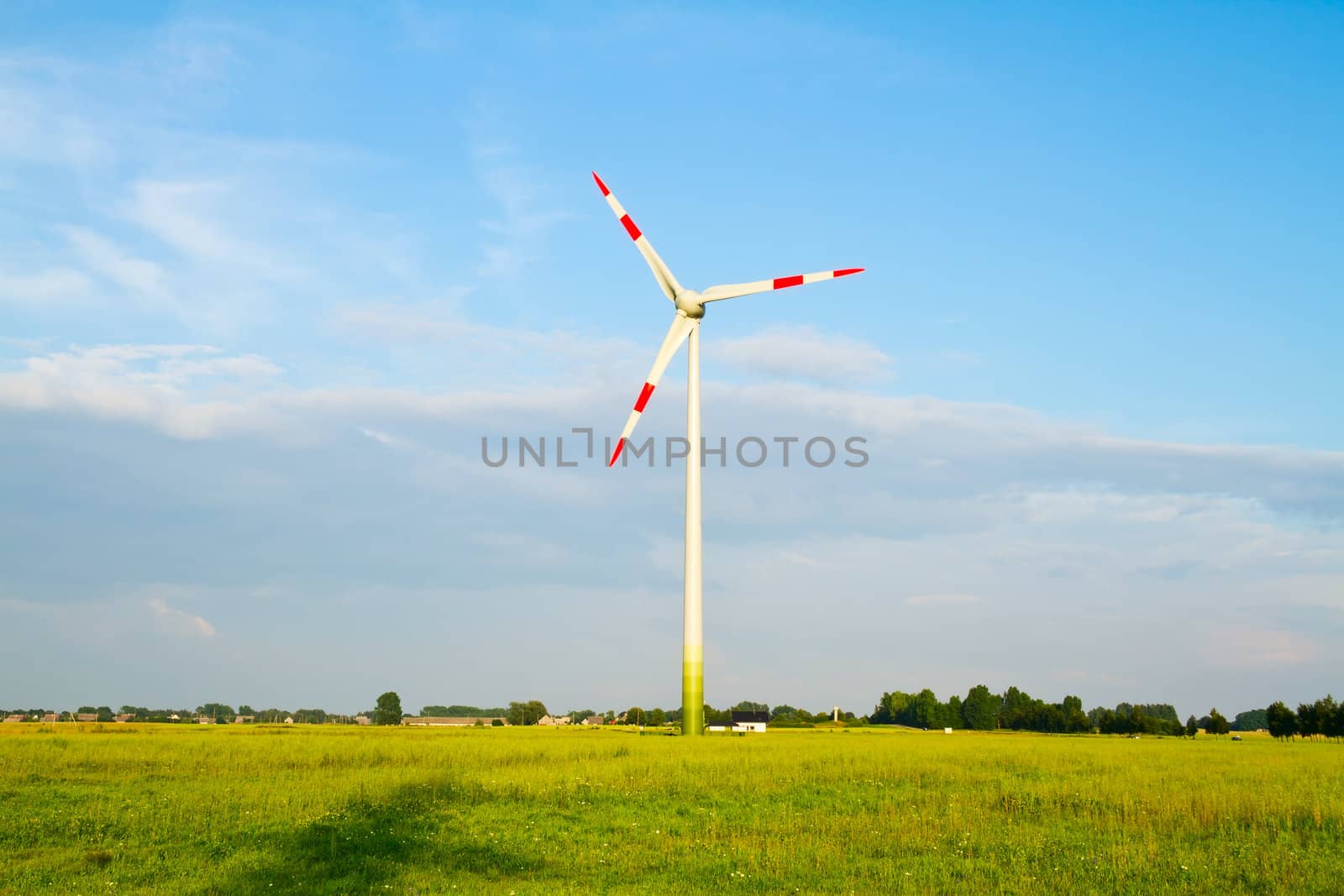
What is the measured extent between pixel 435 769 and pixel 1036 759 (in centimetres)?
2669

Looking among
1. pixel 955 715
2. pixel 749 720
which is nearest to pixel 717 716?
pixel 749 720

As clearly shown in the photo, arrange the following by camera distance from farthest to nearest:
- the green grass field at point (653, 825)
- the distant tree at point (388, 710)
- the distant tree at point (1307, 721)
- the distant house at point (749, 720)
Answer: the distant tree at point (388, 710)
the distant tree at point (1307, 721)
the distant house at point (749, 720)
the green grass field at point (653, 825)

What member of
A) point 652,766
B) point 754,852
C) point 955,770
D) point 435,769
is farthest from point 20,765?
point 955,770

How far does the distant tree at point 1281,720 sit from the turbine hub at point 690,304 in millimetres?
122802

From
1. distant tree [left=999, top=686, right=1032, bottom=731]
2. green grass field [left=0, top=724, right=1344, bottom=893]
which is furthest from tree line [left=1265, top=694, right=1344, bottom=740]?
green grass field [left=0, top=724, right=1344, bottom=893]

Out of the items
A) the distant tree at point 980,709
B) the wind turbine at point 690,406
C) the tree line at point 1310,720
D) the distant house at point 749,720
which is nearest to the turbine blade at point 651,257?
the wind turbine at point 690,406

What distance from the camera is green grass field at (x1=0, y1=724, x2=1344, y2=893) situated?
2061cm

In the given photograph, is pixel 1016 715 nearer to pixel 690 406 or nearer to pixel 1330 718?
pixel 1330 718

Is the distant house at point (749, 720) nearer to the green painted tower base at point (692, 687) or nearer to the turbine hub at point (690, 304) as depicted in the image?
the green painted tower base at point (692, 687)

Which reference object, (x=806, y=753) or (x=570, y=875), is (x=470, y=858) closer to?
(x=570, y=875)

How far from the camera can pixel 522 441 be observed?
53906 millimetres

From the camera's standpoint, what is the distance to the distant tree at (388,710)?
574 feet

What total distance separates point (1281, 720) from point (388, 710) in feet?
488

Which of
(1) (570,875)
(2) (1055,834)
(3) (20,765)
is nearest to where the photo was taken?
(1) (570,875)
